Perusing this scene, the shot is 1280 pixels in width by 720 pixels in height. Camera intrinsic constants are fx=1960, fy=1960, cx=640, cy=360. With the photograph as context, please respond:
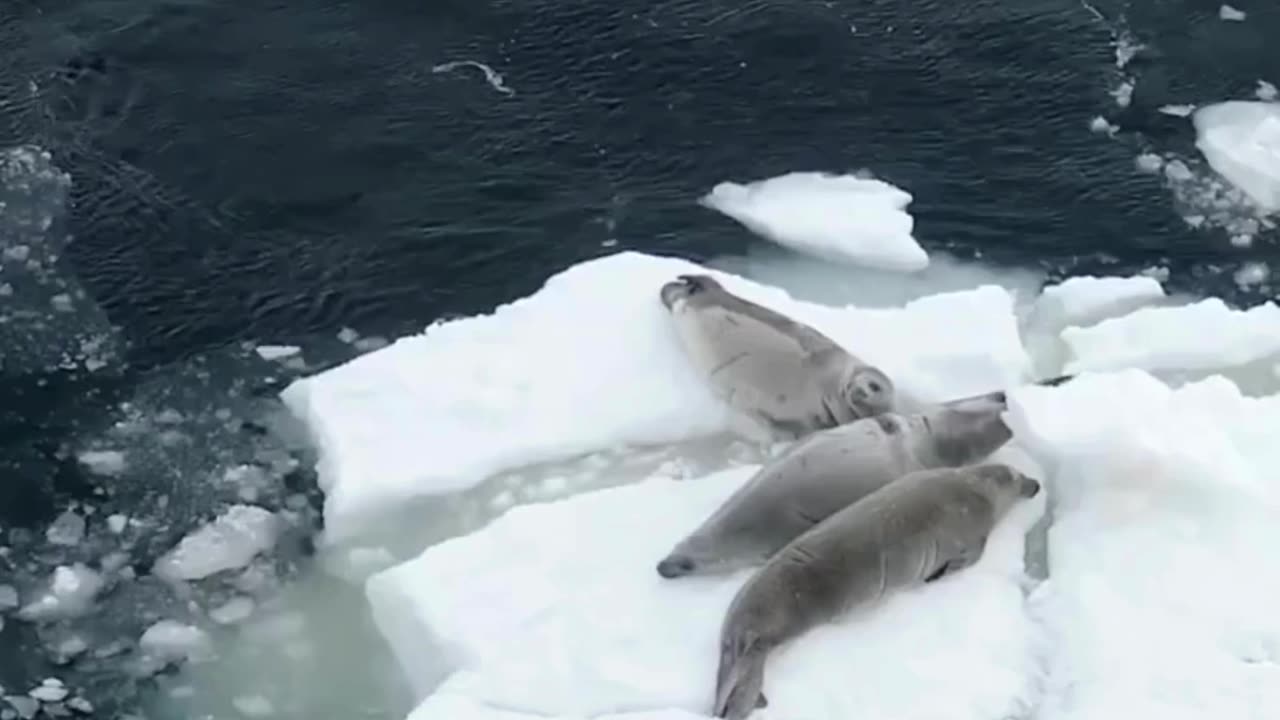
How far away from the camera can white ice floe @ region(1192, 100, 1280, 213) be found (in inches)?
307

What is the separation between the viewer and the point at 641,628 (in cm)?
519

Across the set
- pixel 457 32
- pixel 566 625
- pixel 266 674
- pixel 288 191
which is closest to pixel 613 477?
pixel 566 625

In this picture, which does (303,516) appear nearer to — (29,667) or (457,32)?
(29,667)

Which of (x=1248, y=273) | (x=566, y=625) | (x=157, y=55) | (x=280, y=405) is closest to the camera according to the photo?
(x=566, y=625)

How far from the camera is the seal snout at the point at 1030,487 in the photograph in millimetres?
5688

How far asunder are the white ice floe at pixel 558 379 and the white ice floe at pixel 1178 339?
26cm

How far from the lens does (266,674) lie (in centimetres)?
550

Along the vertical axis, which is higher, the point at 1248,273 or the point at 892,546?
the point at 892,546

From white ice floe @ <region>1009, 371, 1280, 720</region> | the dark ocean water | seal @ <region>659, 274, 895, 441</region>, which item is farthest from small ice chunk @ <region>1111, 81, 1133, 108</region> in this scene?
seal @ <region>659, 274, 895, 441</region>

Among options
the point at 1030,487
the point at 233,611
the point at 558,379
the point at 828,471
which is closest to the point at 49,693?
the point at 233,611

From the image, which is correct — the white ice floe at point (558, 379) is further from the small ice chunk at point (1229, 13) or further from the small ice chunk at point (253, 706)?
the small ice chunk at point (1229, 13)

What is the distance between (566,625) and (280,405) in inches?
68.4

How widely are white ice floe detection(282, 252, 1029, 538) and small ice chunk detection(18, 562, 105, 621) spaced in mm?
726

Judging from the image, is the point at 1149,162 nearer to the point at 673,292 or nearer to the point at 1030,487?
the point at 673,292
